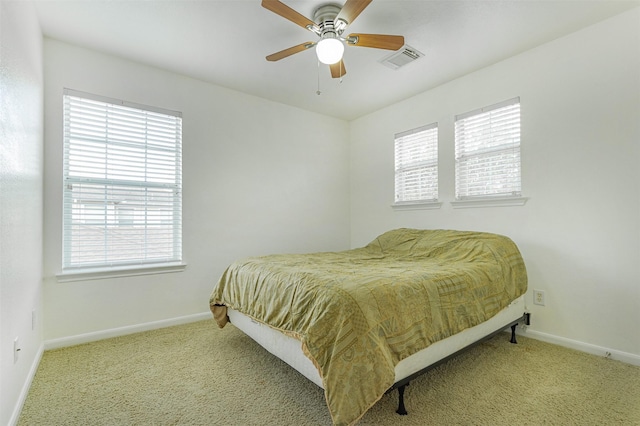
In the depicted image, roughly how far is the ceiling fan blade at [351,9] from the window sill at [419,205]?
7.27 ft

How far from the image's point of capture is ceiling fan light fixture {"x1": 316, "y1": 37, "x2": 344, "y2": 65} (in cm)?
199

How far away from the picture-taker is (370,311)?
1484mm

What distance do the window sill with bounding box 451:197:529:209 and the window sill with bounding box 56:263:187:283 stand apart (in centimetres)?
299

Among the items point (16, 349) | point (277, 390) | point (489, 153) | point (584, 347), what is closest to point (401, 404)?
point (277, 390)

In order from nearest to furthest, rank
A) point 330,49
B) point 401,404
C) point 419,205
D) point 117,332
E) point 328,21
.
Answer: point 401,404
point 330,49
point 328,21
point 117,332
point 419,205

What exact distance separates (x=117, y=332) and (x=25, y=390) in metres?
0.96

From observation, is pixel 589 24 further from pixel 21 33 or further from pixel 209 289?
pixel 209 289

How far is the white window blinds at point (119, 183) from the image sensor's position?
2.63 m

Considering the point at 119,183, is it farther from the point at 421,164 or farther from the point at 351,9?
the point at 421,164

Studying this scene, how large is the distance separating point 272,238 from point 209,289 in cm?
96

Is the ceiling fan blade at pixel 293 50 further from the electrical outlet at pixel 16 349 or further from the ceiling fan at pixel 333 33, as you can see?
the electrical outlet at pixel 16 349

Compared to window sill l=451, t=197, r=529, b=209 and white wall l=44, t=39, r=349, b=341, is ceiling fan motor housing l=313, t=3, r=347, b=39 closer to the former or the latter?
white wall l=44, t=39, r=349, b=341

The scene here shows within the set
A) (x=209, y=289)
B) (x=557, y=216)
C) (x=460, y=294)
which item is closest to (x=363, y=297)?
(x=460, y=294)

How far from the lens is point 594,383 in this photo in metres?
1.90
